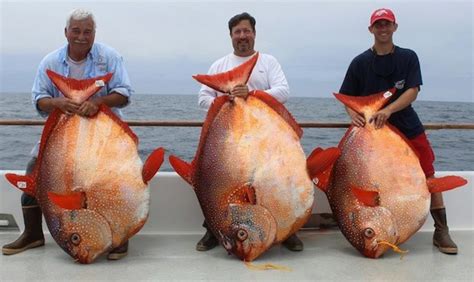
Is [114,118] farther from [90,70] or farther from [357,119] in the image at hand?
[357,119]

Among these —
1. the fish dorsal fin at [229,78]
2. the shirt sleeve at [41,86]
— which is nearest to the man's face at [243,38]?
the fish dorsal fin at [229,78]

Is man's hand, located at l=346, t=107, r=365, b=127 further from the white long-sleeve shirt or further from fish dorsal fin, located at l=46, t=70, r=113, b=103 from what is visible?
fish dorsal fin, located at l=46, t=70, r=113, b=103

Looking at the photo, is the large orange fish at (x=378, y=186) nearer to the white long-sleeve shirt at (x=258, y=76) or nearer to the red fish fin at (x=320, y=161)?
the red fish fin at (x=320, y=161)

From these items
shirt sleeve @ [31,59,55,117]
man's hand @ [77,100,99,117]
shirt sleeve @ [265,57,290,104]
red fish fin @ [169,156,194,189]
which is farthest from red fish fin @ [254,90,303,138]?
Result: shirt sleeve @ [31,59,55,117]

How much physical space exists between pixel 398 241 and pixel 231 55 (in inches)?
66.6

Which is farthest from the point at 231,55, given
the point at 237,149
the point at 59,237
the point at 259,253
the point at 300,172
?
the point at 59,237

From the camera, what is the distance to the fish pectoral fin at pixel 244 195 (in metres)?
3.24

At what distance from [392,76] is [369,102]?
29cm

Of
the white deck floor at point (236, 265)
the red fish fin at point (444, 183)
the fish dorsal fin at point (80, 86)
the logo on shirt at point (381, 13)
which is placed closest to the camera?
the white deck floor at point (236, 265)

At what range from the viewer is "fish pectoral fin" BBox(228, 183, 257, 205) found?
3236 millimetres

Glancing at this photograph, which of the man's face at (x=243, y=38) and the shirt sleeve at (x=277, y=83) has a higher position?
the man's face at (x=243, y=38)

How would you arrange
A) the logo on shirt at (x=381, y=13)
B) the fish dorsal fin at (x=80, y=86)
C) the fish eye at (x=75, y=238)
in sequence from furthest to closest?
the logo on shirt at (x=381, y=13) < the fish dorsal fin at (x=80, y=86) < the fish eye at (x=75, y=238)

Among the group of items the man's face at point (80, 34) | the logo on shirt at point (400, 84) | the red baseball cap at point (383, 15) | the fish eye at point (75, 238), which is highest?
the red baseball cap at point (383, 15)

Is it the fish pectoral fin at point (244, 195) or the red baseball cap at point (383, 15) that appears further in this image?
the red baseball cap at point (383, 15)
